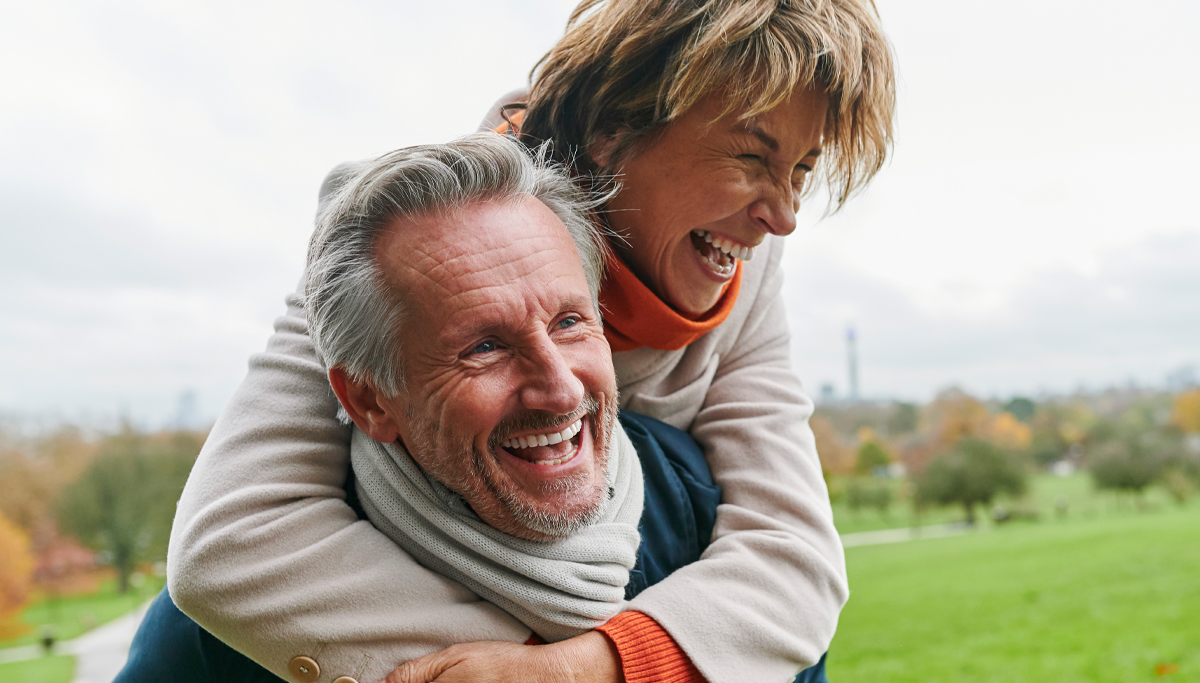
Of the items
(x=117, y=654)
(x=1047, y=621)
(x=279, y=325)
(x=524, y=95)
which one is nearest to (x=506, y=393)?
(x=279, y=325)

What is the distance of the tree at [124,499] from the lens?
504 inches

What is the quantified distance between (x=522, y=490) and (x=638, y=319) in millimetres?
479

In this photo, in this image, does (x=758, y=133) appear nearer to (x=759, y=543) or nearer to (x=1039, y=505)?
(x=759, y=543)

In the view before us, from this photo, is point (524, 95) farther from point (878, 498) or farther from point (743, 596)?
point (878, 498)

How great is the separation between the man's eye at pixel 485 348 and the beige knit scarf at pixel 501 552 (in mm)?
264

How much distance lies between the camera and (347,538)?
54.4 inches

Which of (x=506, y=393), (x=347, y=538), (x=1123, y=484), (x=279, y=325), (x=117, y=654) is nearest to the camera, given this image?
(x=506, y=393)

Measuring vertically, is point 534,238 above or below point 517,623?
above

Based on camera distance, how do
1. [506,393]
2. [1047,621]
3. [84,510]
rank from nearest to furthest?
[506,393], [1047,621], [84,510]

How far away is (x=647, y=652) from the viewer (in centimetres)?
135

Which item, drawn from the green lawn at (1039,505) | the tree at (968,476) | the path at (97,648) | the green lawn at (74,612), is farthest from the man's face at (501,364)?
the tree at (968,476)

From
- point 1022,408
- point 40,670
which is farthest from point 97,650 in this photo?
point 1022,408

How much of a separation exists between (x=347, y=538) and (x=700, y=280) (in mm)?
843

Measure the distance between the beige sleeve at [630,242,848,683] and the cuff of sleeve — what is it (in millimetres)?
19
